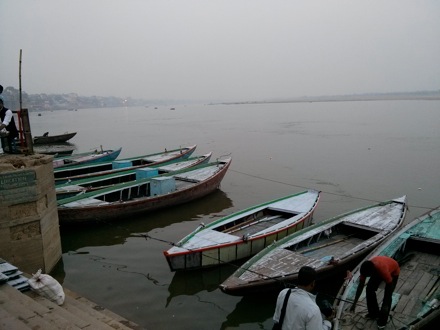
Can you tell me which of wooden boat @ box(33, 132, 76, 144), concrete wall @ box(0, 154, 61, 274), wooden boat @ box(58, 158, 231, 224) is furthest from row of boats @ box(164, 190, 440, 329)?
wooden boat @ box(33, 132, 76, 144)

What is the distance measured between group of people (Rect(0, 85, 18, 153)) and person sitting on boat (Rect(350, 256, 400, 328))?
8.96 metres

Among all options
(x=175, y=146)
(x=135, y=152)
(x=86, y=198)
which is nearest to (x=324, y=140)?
(x=175, y=146)

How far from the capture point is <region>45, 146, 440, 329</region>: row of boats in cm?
730

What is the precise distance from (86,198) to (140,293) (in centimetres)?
610

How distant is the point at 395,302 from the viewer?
695 centimetres

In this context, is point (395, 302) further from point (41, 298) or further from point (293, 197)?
point (293, 197)

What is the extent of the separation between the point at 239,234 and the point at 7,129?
7301mm

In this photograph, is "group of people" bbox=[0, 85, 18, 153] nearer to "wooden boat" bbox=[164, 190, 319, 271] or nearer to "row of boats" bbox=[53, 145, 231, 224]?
"row of boats" bbox=[53, 145, 231, 224]

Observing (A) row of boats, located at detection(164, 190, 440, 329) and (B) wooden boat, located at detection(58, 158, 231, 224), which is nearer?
(A) row of boats, located at detection(164, 190, 440, 329)

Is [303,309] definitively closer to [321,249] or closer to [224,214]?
[321,249]

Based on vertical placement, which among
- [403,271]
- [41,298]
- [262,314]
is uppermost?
[41,298]

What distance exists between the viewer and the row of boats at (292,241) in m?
7.30

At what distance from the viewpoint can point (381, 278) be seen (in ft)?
18.9

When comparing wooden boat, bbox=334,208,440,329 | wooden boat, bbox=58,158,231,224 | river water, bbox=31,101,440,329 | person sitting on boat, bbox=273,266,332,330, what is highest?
person sitting on boat, bbox=273,266,332,330
